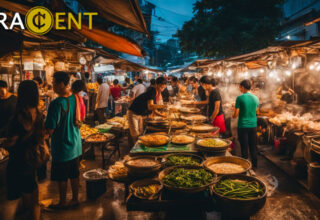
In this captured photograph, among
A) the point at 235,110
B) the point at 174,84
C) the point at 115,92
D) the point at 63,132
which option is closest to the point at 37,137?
the point at 63,132

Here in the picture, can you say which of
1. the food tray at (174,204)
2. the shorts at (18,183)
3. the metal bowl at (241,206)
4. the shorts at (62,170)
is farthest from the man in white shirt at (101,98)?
the metal bowl at (241,206)

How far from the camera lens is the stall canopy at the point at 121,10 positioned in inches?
117

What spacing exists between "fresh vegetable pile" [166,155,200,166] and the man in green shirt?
293cm

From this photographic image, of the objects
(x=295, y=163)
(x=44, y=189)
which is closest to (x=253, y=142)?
(x=295, y=163)

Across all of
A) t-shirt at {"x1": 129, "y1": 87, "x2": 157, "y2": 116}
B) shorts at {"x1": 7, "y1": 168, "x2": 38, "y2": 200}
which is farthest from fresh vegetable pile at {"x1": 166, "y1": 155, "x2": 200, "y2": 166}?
t-shirt at {"x1": 129, "y1": 87, "x2": 157, "y2": 116}

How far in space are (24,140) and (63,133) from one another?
0.67 metres

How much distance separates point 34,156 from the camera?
3.29 metres

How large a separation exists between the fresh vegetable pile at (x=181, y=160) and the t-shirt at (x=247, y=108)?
299cm

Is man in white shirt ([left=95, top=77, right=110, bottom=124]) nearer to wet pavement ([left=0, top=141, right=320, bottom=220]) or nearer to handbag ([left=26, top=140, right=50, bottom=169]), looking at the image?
wet pavement ([left=0, top=141, right=320, bottom=220])

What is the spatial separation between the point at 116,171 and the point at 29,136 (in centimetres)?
143

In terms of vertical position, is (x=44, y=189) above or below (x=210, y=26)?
below

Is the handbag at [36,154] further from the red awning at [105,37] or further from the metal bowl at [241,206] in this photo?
the metal bowl at [241,206]

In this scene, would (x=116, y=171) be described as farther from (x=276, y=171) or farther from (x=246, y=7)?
(x=246, y=7)

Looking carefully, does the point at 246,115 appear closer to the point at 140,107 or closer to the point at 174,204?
the point at 140,107
